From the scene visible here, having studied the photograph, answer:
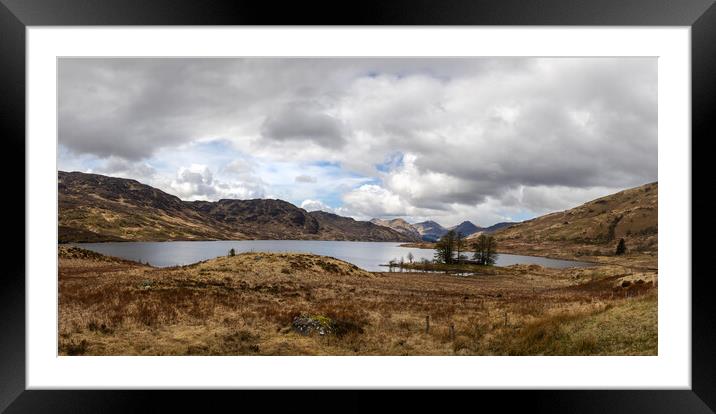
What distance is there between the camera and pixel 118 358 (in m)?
4.38

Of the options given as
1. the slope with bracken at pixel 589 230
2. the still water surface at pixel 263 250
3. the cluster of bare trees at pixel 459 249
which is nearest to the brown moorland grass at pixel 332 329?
the still water surface at pixel 263 250

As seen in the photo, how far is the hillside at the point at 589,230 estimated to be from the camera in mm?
83494

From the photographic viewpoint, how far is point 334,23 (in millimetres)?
3789

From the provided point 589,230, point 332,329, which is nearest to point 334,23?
point 332,329

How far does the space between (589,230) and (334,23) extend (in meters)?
121

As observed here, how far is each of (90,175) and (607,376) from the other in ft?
519

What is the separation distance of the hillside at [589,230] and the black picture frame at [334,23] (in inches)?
3319

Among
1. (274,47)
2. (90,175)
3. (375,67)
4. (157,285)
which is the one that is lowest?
(157,285)

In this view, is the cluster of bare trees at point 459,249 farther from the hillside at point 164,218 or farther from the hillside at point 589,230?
the hillside at point 164,218

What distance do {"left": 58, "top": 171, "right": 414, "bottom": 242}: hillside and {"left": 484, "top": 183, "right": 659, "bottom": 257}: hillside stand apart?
66066mm

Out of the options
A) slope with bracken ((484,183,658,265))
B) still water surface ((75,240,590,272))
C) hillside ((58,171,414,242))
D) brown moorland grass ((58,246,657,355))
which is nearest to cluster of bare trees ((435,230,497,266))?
still water surface ((75,240,590,272))

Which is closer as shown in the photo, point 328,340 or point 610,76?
point 328,340

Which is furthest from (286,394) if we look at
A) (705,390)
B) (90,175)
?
(90,175)

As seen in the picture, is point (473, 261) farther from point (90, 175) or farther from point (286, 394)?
point (90, 175)
